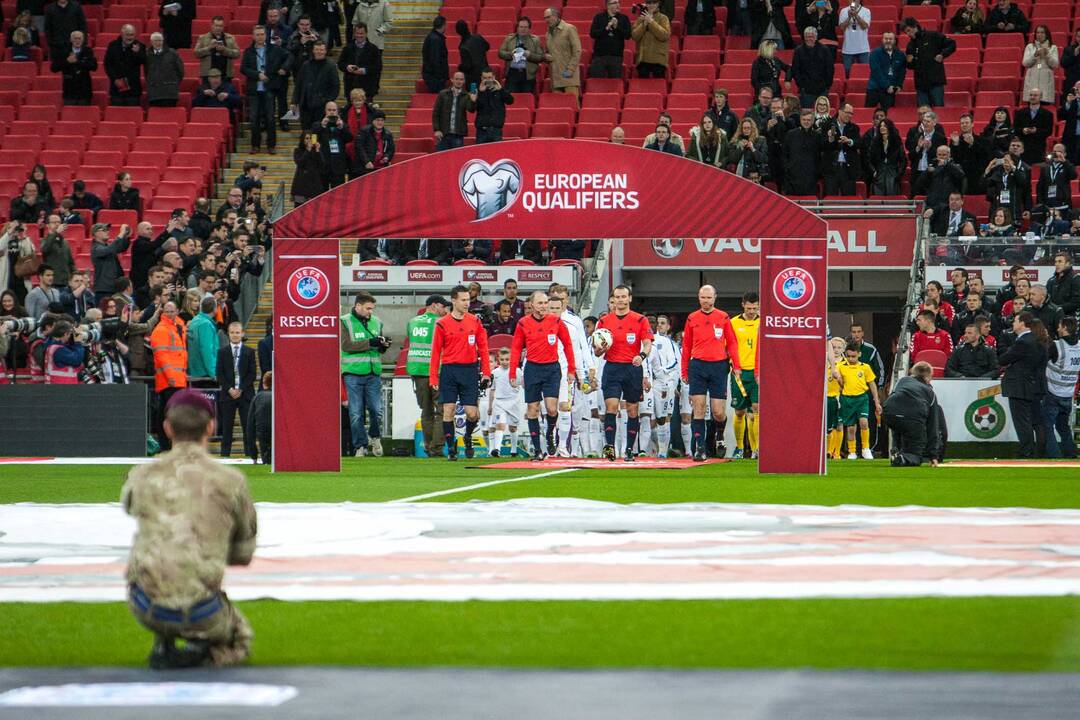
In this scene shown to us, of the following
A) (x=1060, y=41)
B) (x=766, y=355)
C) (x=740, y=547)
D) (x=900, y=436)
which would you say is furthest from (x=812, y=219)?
(x=1060, y=41)

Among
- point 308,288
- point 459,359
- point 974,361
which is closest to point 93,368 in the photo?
point 308,288

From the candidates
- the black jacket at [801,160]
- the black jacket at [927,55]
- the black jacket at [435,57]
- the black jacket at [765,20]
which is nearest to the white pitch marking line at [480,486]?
the black jacket at [801,160]

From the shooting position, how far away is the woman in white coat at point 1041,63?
28.9 m

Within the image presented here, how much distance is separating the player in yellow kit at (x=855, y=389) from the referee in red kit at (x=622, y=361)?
4.05 m

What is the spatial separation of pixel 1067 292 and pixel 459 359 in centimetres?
886

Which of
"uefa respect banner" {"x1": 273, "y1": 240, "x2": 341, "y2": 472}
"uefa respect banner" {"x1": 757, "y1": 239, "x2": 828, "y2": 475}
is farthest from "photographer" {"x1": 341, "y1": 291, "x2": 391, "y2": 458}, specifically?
"uefa respect banner" {"x1": 757, "y1": 239, "x2": 828, "y2": 475}

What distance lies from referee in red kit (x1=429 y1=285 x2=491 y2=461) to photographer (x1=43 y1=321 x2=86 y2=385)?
5.55 m

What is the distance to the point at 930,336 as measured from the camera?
23469 millimetres

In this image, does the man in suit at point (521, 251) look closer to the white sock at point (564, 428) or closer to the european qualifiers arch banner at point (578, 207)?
the white sock at point (564, 428)

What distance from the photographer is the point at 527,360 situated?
21.0 m

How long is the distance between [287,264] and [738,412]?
740cm

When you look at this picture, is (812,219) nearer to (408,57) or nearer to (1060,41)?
(1060,41)

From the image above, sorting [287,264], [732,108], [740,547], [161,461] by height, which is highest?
[732,108]

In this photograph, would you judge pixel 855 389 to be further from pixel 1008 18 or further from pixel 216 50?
pixel 216 50
